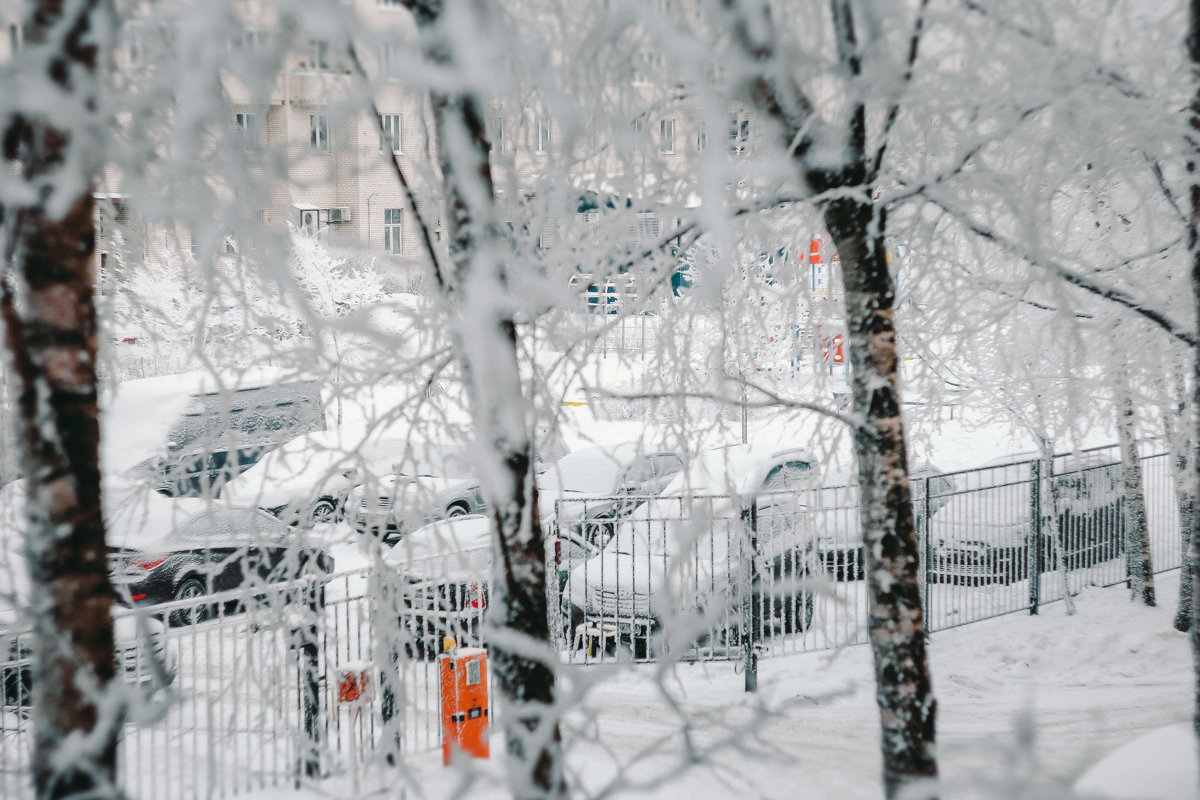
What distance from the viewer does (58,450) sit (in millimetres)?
2246

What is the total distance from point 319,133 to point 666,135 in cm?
178

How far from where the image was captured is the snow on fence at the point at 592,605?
14.5ft

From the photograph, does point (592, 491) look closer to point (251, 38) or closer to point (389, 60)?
point (251, 38)

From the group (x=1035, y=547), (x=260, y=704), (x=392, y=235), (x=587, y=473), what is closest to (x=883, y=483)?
(x=260, y=704)

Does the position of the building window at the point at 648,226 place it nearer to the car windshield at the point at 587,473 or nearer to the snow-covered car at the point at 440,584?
the snow-covered car at the point at 440,584

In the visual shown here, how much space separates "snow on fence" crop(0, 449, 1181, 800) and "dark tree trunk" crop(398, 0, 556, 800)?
46cm

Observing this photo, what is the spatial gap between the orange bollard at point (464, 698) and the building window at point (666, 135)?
341 centimetres

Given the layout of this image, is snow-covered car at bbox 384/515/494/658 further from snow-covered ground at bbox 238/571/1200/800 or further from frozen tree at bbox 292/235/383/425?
frozen tree at bbox 292/235/383/425

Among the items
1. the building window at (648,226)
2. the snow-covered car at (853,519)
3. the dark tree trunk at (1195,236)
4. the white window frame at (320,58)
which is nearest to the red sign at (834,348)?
the snow-covered car at (853,519)

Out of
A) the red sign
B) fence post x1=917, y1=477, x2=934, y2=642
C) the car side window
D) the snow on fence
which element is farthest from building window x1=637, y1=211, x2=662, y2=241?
the car side window

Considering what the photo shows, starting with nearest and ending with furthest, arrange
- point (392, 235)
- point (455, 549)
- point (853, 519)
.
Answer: point (455, 549) < point (853, 519) < point (392, 235)

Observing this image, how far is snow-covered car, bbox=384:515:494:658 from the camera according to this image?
386cm

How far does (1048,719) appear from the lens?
638 centimetres

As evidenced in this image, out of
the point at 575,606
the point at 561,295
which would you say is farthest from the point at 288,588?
the point at 575,606
